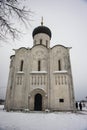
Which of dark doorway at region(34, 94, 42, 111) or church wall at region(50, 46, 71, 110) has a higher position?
church wall at region(50, 46, 71, 110)

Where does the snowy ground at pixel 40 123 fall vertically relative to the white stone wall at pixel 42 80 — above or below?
below

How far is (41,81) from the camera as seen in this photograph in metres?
14.8

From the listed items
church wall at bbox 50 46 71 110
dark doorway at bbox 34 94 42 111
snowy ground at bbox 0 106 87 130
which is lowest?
snowy ground at bbox 0 106 87 130

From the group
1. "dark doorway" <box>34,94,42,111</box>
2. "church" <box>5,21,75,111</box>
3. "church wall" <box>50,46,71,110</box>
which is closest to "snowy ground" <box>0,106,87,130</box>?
"church wall" <box>50,46,71,110</box>

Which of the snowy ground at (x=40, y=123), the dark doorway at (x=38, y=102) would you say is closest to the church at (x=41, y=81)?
the dark doorway at (x=38, y=102)

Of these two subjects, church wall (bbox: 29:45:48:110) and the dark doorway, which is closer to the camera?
the dark doorway

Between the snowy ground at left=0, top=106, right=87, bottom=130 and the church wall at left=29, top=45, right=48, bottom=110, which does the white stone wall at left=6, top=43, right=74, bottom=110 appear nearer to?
the church wall at left=29, top=45, right=48, bottom=110

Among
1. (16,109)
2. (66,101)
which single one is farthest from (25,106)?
(66,101)

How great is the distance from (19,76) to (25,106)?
386 cm

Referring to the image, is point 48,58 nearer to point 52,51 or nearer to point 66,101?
point 52,51

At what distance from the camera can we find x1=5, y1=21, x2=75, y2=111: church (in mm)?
13742

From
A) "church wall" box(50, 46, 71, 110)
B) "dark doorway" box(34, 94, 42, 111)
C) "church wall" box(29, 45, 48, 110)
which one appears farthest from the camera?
"church wall" box(29, 45, 48, 110)

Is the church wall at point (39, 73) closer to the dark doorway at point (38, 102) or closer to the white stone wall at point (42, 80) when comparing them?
the white stone wall at point (42, 80)

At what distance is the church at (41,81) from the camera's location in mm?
13742
